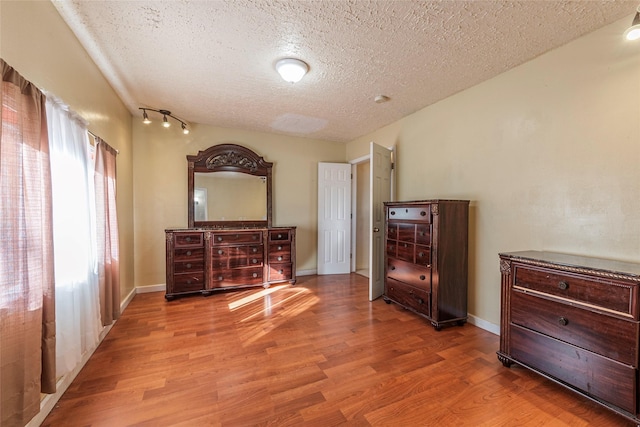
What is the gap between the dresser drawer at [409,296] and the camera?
2754 mm

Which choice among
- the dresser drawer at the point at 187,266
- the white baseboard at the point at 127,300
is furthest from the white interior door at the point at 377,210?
the white baseboard at the point at 127,300

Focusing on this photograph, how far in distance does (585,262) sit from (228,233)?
145 inches

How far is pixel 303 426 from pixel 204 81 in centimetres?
301

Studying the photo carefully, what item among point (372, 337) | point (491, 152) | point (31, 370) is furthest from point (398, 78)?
point (31, 370)

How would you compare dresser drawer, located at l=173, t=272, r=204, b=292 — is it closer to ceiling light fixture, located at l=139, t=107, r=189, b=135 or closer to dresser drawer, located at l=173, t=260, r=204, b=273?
dresser drawer, located at l=173, t=260, r=204, b=273

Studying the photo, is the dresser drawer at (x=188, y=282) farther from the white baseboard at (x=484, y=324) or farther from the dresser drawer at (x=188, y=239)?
the white baseboard at (x=484, y=324)

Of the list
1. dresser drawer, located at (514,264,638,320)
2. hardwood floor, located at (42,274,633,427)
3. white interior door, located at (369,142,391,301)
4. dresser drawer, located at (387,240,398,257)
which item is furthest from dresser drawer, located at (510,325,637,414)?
white interior door, located at (369,142,391,301)

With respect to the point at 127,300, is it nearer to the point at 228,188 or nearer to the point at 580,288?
the point at 228,188

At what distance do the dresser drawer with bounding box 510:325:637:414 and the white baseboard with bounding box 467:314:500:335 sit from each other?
0.66 metres

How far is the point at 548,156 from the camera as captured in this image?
2195mm

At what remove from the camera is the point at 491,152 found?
262 centimetres

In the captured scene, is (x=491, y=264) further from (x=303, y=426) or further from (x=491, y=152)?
(x=303, y=426)

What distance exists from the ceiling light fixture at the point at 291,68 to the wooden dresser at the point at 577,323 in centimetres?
228

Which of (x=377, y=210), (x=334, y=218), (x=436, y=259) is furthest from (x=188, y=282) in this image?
(x=436, y=259)
